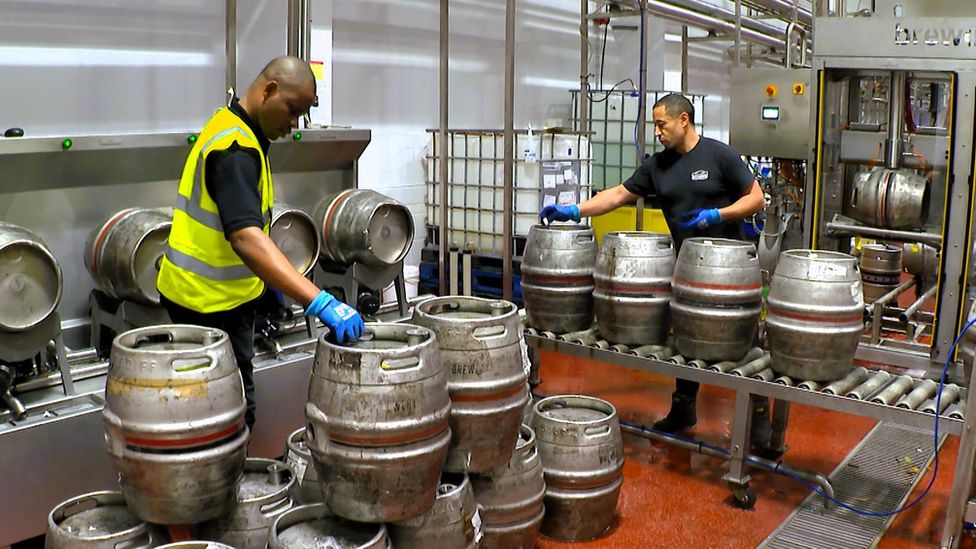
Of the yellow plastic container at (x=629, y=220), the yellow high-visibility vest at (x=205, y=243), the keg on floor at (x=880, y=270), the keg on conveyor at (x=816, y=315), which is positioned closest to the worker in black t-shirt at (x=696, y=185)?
the keg on conveyor at (x=816, y=315)

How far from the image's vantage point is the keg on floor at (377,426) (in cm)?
243

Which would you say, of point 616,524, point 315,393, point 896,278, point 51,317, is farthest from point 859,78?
point 51,317

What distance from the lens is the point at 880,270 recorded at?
652 centimetres

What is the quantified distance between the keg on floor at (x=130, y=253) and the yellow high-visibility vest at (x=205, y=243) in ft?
2.52

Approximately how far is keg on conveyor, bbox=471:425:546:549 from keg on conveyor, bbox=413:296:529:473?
0.25 m

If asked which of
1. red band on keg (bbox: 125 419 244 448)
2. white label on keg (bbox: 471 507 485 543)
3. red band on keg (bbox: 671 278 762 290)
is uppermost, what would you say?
red band on keg (bbox: 671 278 762 290)

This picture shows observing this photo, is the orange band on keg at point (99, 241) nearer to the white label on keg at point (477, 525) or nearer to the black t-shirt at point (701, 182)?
the white label on keg at point (477, 525)

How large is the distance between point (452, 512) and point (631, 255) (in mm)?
1675

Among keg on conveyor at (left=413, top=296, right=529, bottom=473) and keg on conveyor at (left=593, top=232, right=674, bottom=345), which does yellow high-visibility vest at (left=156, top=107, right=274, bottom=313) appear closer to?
keg on conveyor at (left=413, top=296, right=529, bottom=473)

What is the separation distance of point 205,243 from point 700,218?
7.55 ft

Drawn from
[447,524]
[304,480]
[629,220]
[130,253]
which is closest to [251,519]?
[304,480]

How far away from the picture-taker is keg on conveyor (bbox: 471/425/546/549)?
125 inches

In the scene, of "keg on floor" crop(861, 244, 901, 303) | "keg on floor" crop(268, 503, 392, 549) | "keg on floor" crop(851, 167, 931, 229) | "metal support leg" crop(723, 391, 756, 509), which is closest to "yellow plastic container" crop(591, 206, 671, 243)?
"keg on floor" crop(861, 244, 901, 303)

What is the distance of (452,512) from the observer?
9.11 feet
